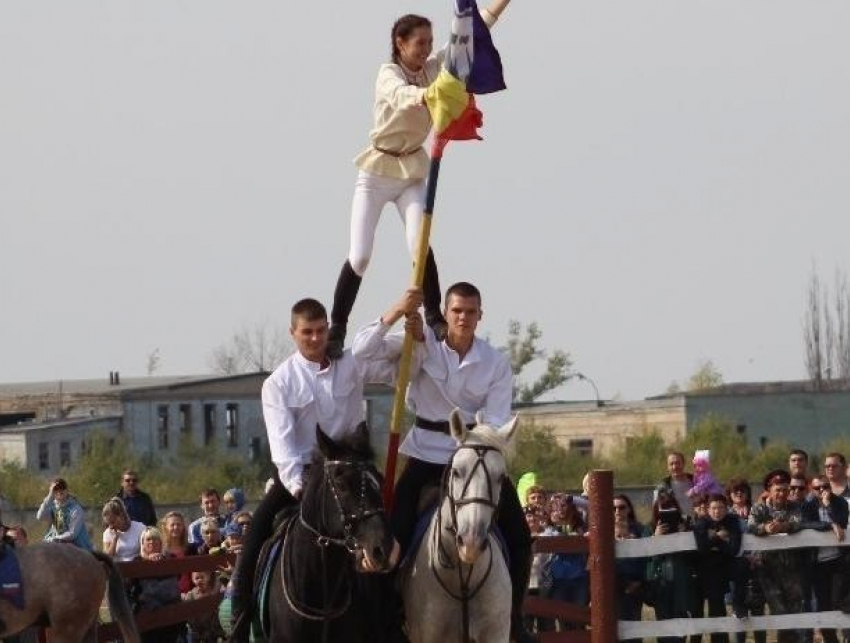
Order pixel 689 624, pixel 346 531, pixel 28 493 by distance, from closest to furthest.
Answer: pixel 346 531 < pixel 689 624 < pixel 28 493

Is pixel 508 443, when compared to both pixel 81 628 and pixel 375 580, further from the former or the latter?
pixel 81 628

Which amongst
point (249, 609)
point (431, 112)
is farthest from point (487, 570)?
point (431, 112)

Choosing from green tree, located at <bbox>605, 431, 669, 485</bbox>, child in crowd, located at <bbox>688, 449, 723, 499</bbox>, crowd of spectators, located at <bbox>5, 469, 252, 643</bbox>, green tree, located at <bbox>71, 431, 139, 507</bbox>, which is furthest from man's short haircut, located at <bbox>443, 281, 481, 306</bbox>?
green tree, located at <bbox>605, 431, 669, 485</bbox>

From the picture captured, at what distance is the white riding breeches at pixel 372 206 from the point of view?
1302 cm

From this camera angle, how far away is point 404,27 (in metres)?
12.8

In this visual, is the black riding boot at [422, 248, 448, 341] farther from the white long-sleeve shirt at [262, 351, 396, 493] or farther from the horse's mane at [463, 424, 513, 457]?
the horse's mane at [463, 424, 513, 457]

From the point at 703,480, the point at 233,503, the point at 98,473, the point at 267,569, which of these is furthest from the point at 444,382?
the point at 98,473

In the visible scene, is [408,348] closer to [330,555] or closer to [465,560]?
[330,555]

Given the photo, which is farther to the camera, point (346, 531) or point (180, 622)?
point (180, 622)

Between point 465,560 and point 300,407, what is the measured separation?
58.2 inches

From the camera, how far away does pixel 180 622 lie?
55.2ft

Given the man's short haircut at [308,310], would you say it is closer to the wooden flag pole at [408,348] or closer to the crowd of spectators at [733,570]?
the wooden flag pole at [408,348]

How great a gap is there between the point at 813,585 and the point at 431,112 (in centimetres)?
646

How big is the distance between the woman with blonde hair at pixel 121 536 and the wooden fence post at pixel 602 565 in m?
4.60
